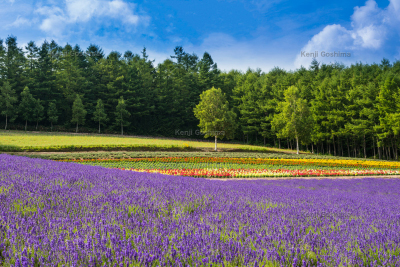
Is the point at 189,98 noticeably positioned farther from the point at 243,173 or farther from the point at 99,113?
the point at 243,173

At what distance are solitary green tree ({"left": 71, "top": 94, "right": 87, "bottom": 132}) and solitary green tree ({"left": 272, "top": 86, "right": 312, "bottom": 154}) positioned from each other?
36972mm

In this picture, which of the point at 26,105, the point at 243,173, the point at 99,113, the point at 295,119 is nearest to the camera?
the point at 243,173

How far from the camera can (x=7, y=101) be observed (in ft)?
139

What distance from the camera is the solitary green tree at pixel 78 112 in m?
47.4

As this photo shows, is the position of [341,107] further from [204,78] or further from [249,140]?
[204,78]

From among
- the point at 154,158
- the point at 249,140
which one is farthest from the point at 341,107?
the point at 154,158

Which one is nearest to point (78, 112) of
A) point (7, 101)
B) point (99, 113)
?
point (99, 113)

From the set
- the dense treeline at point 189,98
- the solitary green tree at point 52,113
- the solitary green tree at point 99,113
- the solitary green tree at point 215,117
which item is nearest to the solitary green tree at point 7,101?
the dense treeline at point 189,98

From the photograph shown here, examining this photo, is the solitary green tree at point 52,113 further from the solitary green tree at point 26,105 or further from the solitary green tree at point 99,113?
the solitary green tree at point 99,113

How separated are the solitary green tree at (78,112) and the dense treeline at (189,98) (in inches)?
7.8

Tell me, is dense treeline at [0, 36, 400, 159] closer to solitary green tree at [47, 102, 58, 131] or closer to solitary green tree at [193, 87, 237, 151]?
solitary green tree at [47, 102, 58, 131]

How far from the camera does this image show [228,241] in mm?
2189

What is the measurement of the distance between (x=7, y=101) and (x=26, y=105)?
276 centimetres

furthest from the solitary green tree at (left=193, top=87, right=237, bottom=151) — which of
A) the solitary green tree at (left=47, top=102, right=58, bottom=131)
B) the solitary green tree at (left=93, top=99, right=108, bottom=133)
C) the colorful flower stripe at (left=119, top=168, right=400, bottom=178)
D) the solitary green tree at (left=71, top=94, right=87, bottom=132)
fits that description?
the solitary green tree at (left=47, top=102, right=58, bottom=131)
